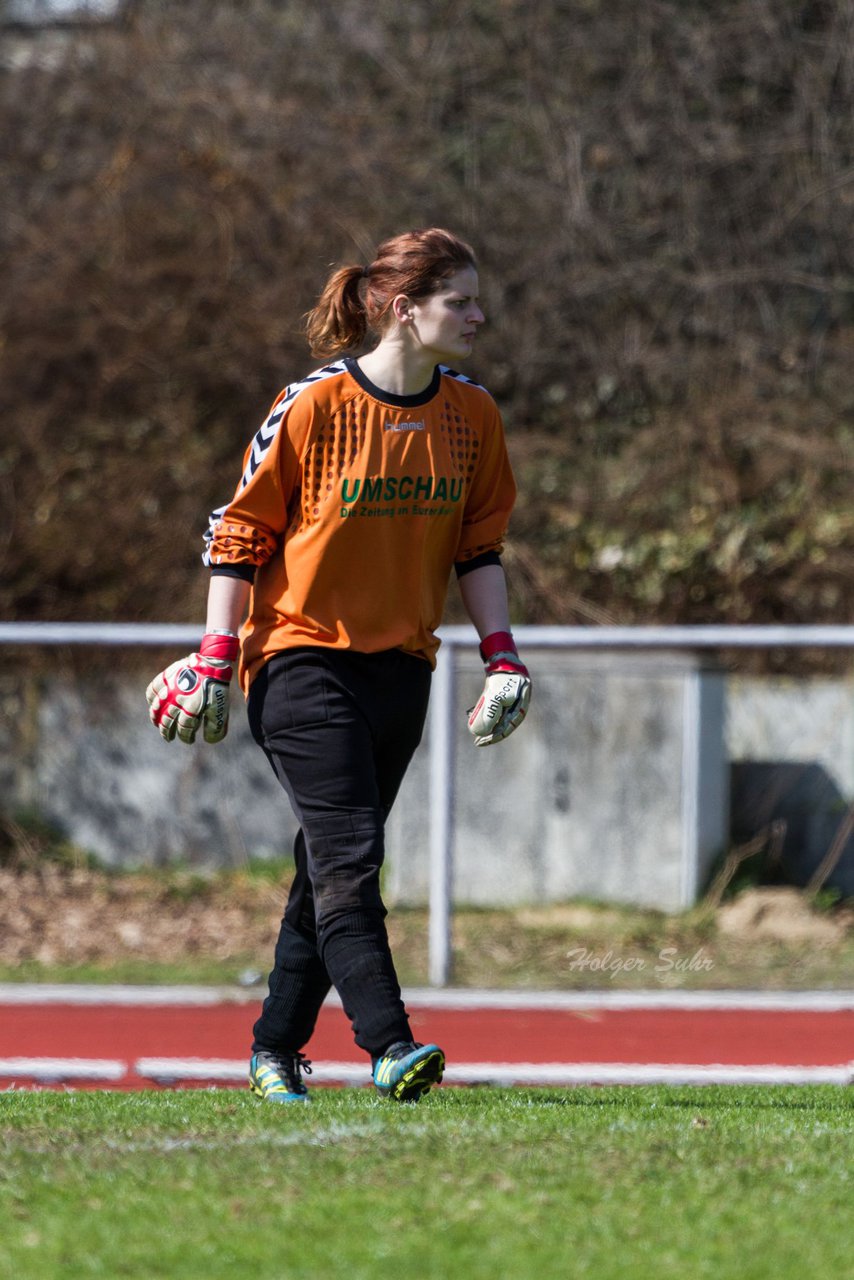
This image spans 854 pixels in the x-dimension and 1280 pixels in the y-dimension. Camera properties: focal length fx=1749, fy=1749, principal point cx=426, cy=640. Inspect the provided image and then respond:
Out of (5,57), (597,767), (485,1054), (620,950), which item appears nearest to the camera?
(485,1054)

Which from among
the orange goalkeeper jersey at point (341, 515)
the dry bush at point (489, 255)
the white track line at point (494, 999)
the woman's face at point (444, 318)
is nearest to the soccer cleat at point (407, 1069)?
the orange goalkeeper jersey at point (341, 515)

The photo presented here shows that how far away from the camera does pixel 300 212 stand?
40.9ft

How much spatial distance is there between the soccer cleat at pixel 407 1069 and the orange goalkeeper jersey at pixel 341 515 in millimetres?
983

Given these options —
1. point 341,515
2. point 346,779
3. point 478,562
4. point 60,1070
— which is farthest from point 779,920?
point 341,515

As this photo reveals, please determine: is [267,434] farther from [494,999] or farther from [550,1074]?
[494,999]

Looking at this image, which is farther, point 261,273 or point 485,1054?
point 261,273

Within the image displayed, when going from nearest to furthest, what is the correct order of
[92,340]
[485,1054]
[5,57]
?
[485,1054] < [92,340] < [5,57]

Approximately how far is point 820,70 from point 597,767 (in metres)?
5.92

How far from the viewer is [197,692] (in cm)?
424

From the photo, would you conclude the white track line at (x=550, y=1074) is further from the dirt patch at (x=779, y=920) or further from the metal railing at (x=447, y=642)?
the dirt patch at (x=779, y=920)

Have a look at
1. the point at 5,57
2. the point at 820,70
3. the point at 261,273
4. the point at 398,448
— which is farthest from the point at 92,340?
the point at 398,448

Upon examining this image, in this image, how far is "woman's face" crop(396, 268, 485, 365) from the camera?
14.5 ft

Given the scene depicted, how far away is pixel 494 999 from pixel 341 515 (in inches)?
164

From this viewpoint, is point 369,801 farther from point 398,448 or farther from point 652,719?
point 652,719
